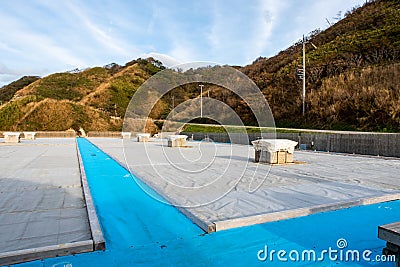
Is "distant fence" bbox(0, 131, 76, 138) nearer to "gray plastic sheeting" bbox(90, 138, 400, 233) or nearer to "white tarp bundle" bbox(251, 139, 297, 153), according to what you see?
"gray plastic sheeting" bbox(90, 138, 400, 233)

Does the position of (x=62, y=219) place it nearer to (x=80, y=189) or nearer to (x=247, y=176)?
(x=80, y=189)

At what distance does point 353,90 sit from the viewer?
1900 centimetres

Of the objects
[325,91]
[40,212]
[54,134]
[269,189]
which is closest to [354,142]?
[269,189]

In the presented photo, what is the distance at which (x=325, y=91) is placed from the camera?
20969 mm

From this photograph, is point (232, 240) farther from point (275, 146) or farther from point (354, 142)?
point (354, 142)

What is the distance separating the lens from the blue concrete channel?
8.24 ft

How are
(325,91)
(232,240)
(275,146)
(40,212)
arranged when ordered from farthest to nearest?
(325,91), (275,146), (40,212), (232,240)

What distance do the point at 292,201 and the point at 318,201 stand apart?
38 centimetres

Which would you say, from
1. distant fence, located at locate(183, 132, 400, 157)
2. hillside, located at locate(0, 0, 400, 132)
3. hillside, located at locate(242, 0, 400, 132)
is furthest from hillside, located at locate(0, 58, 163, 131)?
distant fence, located at locate(183, 132, 400, 157)

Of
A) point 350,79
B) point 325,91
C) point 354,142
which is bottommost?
point 354,142

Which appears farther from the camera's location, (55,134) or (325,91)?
(55,134)

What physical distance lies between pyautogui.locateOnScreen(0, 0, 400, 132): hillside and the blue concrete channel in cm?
710

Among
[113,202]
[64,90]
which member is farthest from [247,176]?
[64,90]

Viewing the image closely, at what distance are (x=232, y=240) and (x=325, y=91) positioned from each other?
20517mm
